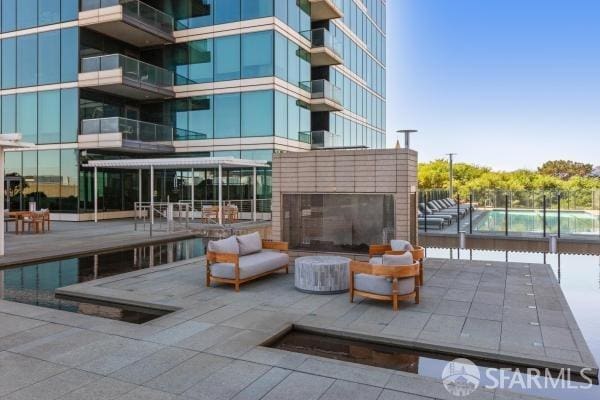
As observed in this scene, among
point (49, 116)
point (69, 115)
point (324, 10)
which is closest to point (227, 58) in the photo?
point (324, 10)

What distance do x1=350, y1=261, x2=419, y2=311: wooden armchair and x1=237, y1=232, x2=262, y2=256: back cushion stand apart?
273 centimetres

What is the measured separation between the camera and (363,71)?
38219 mm

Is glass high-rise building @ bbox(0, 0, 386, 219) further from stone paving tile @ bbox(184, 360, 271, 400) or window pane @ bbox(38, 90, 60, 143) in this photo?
stone paving tile @ bbox(184, 360, 271, 400)

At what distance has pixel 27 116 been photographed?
2525 centimetres

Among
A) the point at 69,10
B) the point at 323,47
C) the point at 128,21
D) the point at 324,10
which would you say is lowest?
the point at 128,21

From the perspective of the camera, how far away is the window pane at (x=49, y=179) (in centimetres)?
2445

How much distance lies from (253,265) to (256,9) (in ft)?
64.9

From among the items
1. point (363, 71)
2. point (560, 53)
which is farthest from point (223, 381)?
point (560, 53)

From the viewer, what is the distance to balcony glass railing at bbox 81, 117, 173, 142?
75.9ft

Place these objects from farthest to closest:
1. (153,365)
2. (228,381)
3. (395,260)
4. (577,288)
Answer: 1. (577,288)
2. (395,260)
3. (153,365)
4. (228,381)

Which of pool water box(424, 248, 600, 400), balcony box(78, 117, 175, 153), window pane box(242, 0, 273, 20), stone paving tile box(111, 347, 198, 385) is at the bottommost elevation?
pool water box(424, 248, 600, 400)

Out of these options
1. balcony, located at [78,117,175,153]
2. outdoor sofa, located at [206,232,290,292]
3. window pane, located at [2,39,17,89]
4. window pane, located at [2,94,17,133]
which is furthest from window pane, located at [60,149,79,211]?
outdoor sofa, located at [206,232,290,292]

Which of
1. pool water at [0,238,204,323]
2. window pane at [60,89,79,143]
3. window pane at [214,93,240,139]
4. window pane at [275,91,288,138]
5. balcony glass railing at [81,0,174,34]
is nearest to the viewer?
pool water at [0,238,204,323]

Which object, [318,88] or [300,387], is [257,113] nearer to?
[318,88]
